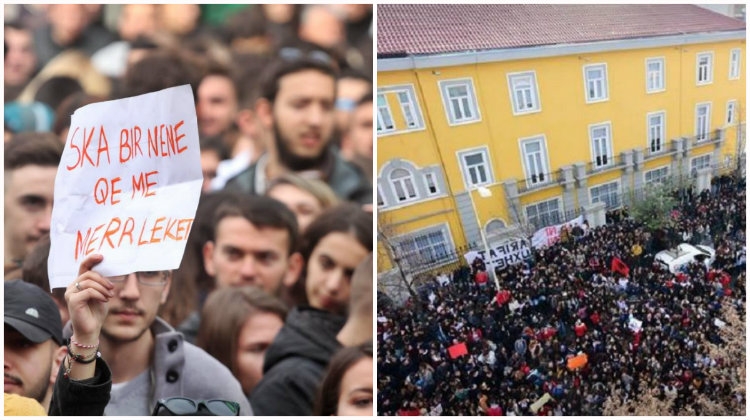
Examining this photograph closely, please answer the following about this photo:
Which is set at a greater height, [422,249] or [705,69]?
[705,69]

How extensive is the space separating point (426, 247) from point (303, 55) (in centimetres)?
132

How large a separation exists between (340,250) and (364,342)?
549 mm

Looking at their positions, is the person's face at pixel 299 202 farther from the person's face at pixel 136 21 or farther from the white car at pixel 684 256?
the white car at pixel 684 256

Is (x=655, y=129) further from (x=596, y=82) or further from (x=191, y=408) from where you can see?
(x=191, y=408)

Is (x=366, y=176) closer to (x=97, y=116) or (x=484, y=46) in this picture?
(x=484, y=46)

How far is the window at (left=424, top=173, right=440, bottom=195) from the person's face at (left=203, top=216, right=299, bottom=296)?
863 mm

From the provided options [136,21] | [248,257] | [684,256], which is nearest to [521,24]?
[684,256]

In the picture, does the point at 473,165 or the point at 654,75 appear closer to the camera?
the point at 473,165

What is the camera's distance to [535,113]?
15.1 ft

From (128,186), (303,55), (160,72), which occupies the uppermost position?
(160,72)

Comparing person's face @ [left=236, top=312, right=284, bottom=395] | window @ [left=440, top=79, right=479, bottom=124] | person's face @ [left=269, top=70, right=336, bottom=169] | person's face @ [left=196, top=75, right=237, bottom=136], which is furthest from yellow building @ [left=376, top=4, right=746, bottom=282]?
person's face @ [left=196, top=75, right=237, bottom=136]

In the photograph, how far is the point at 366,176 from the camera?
14.9 feet

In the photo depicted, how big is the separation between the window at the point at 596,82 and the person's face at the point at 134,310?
2.69m

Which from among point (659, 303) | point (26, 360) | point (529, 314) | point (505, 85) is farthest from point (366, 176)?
point (26, 360)
